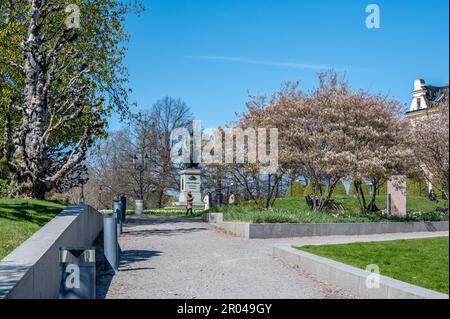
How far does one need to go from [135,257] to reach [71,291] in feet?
20.9

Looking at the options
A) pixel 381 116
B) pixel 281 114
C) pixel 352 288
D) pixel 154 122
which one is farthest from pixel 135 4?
pixel 154 122

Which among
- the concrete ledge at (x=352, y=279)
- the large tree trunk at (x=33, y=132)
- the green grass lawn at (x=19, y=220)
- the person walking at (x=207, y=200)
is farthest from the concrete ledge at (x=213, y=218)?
the person walking at (x=207, y=200)

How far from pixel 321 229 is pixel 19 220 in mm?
10637

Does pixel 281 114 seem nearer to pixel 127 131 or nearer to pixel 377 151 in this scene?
pixel 377 151

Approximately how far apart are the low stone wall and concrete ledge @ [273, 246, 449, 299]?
4437 millimetres

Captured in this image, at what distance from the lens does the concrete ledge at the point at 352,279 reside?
21.9ft

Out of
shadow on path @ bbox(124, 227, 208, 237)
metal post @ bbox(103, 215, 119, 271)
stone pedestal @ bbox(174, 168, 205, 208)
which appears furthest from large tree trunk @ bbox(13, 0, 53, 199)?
stone pedestal @ bbox(174, 168, 205, 208)

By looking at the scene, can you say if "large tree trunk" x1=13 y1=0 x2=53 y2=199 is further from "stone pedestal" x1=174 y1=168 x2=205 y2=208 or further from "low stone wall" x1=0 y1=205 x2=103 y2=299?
"stone pedestal" x1=174 y1=168 x2=205 y2=208

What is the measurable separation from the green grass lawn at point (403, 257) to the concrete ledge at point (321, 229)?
4144 millimetres

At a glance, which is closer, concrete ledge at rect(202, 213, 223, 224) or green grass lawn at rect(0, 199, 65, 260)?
green grass lawn at rect(0, 199, 65, 260)

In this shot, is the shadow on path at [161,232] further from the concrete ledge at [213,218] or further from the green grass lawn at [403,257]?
the green grass lawn at [403,257]

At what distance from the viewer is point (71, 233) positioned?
10188 mm

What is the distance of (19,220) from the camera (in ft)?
36.3

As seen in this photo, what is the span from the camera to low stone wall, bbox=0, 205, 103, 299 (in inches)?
235
